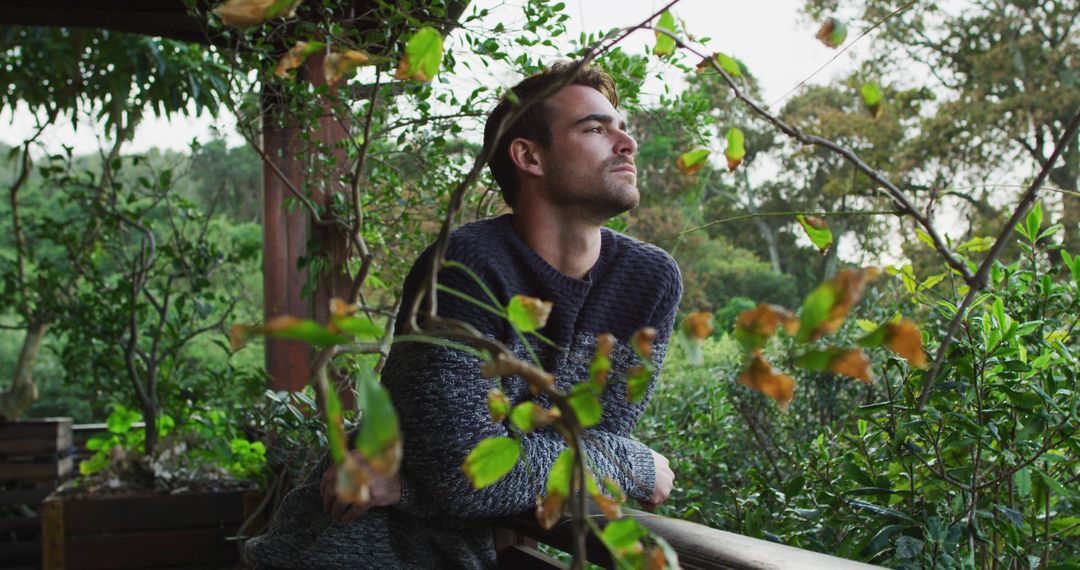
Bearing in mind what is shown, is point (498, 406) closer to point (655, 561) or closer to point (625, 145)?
point (655, 561)

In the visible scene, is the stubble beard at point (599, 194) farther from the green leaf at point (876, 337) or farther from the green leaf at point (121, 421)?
the green leaf at point (121, 421)

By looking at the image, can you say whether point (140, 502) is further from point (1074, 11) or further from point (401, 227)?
point (1074, 11)

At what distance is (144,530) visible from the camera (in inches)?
131

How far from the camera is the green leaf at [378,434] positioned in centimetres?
34

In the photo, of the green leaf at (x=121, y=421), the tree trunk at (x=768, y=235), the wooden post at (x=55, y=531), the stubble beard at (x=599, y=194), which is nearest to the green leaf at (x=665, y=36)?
the stubble beard at (x=599, y=194)

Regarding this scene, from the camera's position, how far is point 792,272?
720 inches

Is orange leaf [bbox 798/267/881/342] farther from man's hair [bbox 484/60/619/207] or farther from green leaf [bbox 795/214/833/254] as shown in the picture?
man's hair [bbox 484/60/619/207]

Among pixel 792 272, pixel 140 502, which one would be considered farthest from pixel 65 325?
pixel 792 272

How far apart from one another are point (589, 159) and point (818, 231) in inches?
30.7

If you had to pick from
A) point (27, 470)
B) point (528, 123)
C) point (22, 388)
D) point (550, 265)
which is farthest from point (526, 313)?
point (22, 388)

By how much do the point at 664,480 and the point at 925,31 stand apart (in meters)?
11.5

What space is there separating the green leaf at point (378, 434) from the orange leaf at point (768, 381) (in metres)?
0.20

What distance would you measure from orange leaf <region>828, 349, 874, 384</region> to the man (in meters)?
0.84

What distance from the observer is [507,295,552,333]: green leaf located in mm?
554
